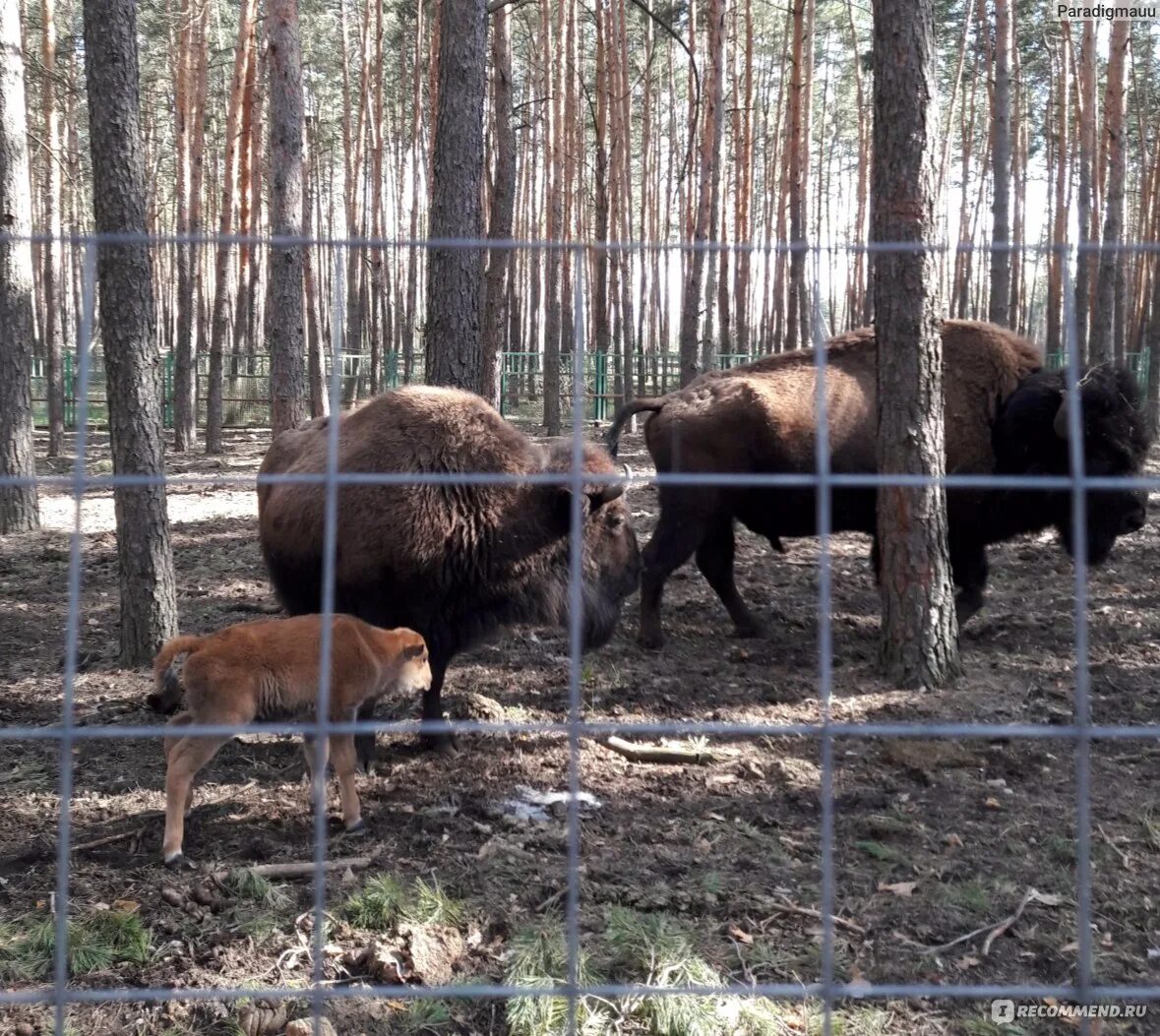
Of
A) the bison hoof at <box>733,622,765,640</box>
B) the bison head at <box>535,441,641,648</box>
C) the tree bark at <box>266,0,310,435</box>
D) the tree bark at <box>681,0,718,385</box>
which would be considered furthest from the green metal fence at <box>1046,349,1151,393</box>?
the bison head at <box>535,441,641,648</box>

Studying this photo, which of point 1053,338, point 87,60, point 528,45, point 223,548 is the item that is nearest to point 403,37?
point 528,45

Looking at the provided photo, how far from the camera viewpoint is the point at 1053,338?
2731 centimetres

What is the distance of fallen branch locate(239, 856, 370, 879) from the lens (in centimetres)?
374

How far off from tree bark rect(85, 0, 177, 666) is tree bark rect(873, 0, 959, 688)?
3.68 meters

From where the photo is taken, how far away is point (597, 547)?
550cm

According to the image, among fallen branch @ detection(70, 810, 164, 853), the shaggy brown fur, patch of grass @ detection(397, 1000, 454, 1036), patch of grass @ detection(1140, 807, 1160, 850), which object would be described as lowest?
patch of grass @ detection(397, 1000, 454, 1036)

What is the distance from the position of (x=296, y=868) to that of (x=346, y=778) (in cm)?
45

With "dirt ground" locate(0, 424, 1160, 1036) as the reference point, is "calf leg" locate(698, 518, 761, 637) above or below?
above

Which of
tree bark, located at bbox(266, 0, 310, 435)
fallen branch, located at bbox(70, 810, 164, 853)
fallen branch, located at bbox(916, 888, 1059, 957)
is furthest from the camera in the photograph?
tree bark, located at bbox(266, 0, 310, 435)

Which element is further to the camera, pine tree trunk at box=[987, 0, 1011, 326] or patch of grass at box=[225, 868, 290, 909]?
pine tree trunk at box=[987, 0, 1011, 326]

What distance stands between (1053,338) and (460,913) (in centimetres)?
2711

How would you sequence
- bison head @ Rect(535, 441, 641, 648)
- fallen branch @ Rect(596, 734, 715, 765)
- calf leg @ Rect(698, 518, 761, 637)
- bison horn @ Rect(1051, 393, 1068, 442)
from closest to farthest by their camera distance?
1. fallen branch @ Rect(596, 734, 715, 765)
2. bison head @ Rect(535, 441, 641, 648)
3. bison horn @ Rect(1051, 393, 1068, 442)
4. calf leg @ Rect(698, 518, 761, 637)

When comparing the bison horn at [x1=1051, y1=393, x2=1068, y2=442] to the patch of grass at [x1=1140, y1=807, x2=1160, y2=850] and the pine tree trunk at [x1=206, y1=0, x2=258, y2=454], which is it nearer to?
the patch of grass at [x1=1140, y1=807, x2=1160, y2=850]

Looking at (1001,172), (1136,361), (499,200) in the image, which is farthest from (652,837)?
(1136,361)
